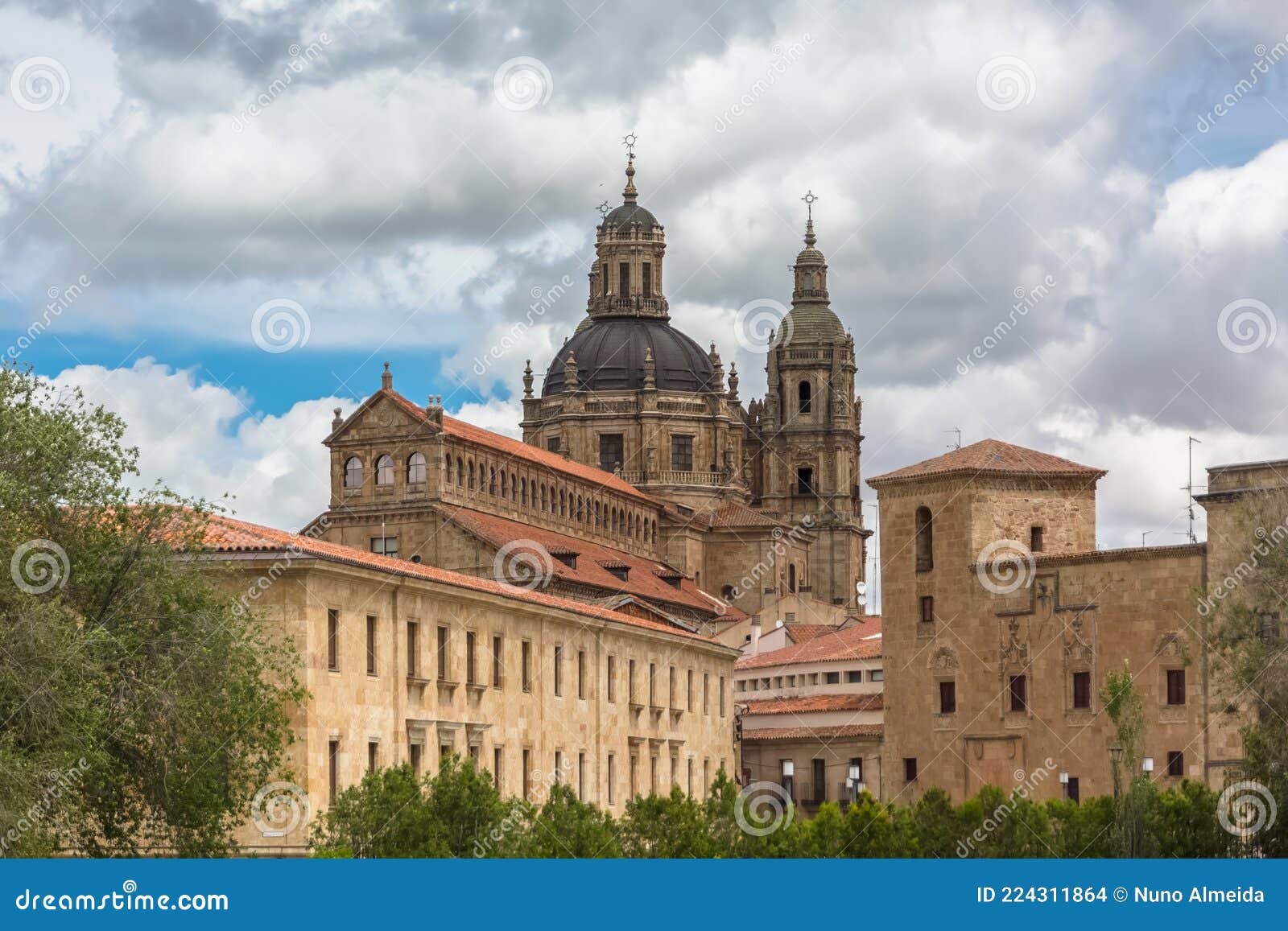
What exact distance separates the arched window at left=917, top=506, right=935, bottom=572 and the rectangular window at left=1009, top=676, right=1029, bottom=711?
5298 millimetres

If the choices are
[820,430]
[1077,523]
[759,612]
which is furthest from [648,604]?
[820,430]

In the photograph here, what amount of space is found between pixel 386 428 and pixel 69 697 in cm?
6475

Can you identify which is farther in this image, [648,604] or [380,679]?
[648,604]

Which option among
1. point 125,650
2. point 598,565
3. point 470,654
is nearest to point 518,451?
point 598,565

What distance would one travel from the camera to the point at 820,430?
158000 millimetres

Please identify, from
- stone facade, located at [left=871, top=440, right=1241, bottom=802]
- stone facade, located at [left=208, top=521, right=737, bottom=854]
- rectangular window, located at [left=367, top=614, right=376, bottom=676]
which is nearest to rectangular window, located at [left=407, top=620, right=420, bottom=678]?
stone facade, located at [left=208, top=521, right=737, bottom=854]

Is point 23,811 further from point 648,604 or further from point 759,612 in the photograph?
point 759,612

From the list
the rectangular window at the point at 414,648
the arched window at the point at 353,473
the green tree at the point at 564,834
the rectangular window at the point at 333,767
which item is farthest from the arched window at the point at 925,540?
the green tree at the point at 564,834

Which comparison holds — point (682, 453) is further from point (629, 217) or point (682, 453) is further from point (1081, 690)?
point (1081, 690)

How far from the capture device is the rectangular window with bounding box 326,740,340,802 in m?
55.5

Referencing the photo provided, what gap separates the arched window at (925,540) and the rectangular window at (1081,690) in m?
7.21

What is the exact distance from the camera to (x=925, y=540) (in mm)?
86312

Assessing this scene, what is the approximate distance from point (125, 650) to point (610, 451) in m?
99.3

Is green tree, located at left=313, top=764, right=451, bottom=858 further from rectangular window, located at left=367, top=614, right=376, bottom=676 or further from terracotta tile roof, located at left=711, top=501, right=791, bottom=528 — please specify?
terracotta tile roof, located at left=711, top=501, right=791, bottom=528
